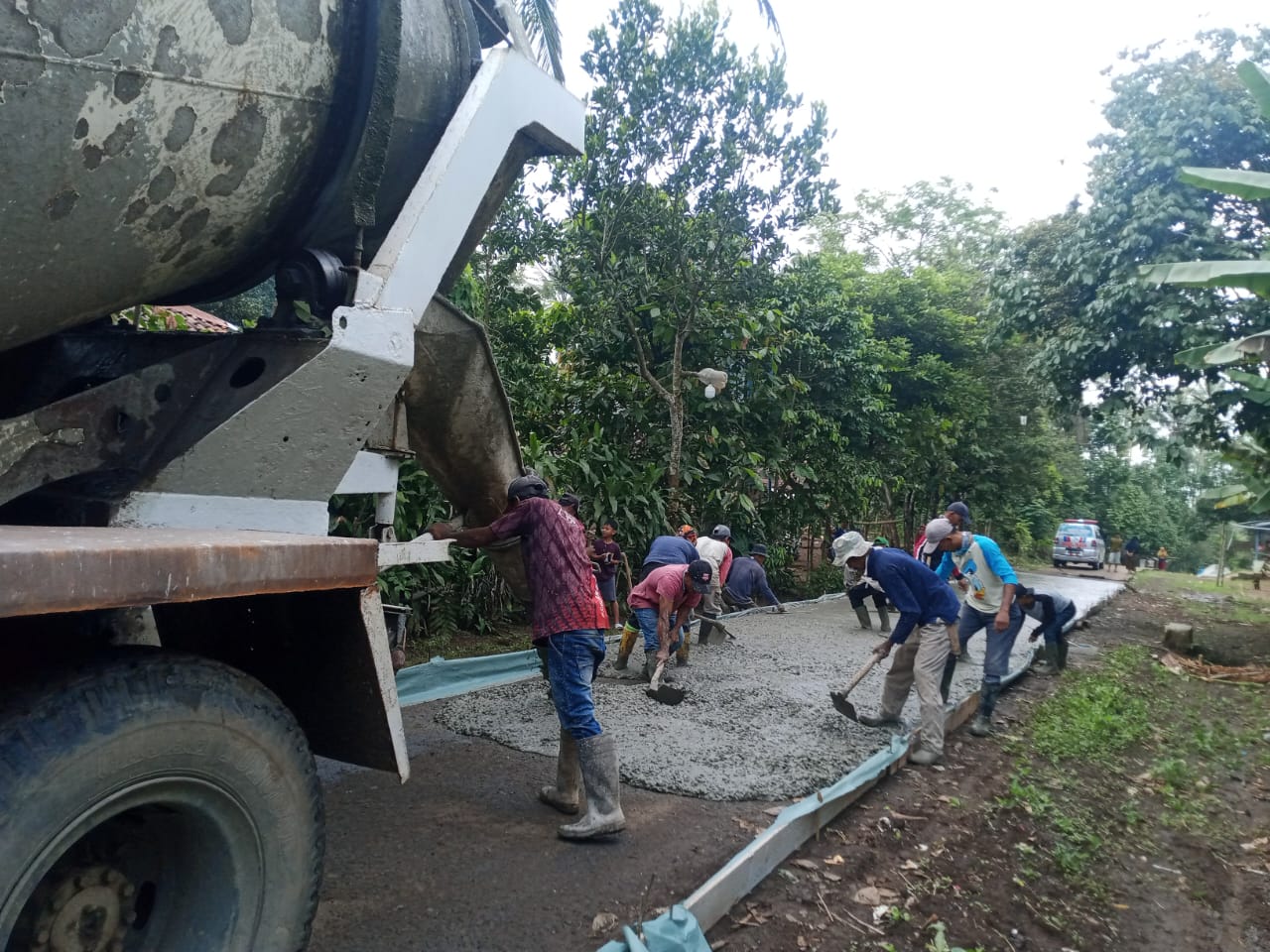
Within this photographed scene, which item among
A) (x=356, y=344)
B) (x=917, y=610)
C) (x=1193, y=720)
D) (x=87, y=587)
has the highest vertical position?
(x=356, y=344)

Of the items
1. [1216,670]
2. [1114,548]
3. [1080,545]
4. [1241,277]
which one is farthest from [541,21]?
[1114,548]

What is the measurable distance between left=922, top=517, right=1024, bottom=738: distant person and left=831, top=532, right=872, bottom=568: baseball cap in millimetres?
875

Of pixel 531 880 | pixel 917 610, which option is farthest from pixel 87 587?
pixel 917 610

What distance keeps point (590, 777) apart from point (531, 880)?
1.58ft

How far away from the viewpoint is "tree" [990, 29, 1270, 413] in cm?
992

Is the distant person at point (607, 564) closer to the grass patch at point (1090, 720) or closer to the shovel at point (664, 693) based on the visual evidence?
the shovel at point (664, 693)

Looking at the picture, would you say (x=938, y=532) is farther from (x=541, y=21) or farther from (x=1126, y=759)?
(x=541, y=21)

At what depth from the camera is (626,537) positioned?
32.2ft

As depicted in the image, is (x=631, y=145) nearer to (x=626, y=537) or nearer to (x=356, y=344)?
(x=626, y=537)

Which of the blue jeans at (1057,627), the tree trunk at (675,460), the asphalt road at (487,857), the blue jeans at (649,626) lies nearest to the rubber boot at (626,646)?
the blue jeans at (649,626)

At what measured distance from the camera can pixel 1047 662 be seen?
899 cm

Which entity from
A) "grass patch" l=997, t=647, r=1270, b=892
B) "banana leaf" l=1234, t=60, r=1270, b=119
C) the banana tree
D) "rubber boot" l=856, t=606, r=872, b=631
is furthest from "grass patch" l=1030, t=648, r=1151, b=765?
"banana leaf" l=1234, t=60, r=1270, b=119

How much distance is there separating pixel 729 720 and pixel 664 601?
114 centimetres

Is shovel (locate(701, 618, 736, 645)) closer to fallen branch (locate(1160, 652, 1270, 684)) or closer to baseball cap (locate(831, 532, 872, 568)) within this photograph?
baseball cap (locate(831, 532, 872, 568))
